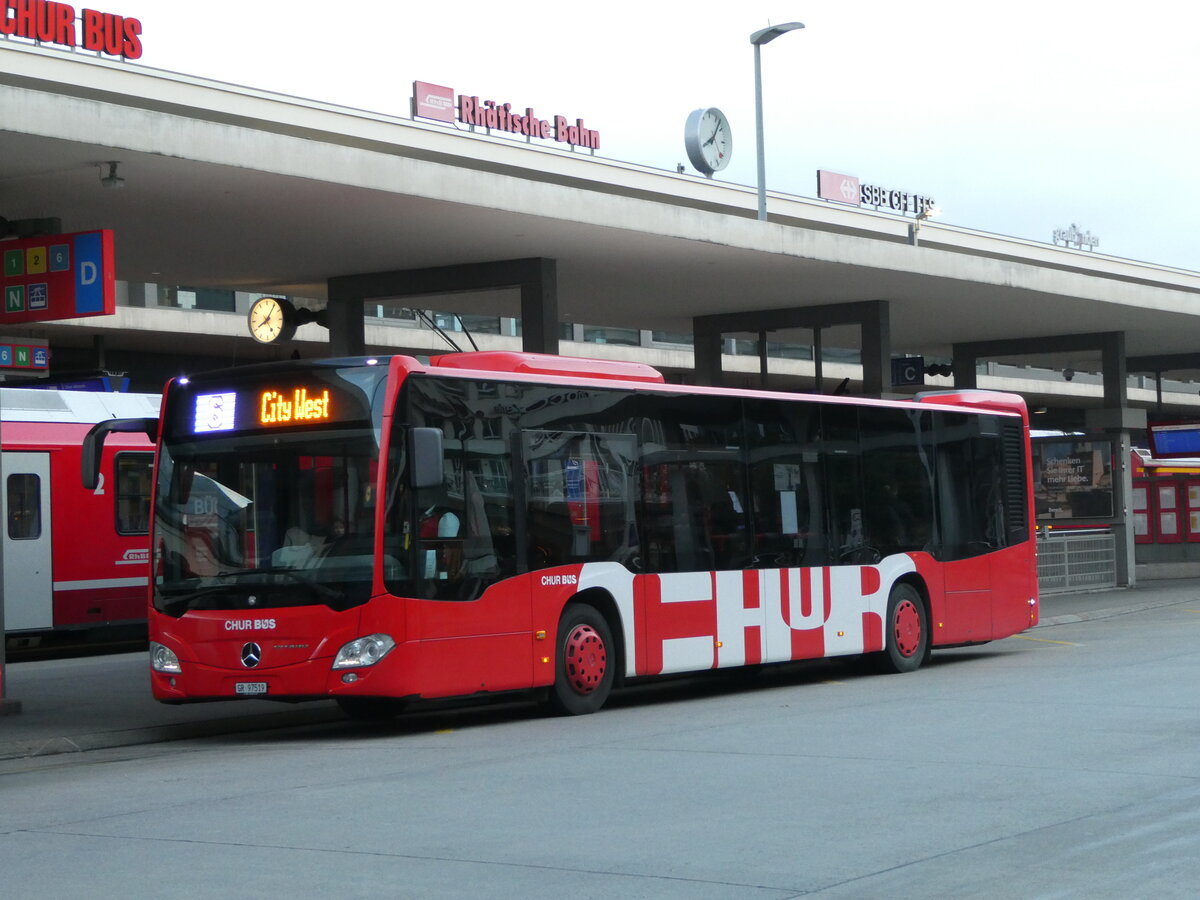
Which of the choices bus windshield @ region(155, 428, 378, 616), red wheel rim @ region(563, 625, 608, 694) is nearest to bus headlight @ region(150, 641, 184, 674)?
bus windshield @ region(155, 428, 378, 616)

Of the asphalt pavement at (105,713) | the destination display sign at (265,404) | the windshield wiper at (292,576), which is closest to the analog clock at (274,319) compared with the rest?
the asphalt pavement at (105,713)

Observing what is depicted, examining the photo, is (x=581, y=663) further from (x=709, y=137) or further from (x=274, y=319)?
(x=709, y=137)

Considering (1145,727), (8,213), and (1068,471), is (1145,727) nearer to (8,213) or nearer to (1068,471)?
(8,213)

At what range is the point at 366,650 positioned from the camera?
40.0ft

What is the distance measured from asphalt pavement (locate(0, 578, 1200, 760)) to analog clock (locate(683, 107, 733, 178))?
879 inches

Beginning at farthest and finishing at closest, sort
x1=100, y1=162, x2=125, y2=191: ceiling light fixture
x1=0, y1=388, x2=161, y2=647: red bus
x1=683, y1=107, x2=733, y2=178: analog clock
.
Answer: x1=683, y1=107, x2=733, y2=178: analog clock < x1=0, y1=388, x2=161, y2=647: red bus < x1=100, y1=162, x2=125, y2=191: ceiling light fixture

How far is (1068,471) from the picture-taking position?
33.3 meters

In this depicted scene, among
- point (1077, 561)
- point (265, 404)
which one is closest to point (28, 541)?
point (265, 404)

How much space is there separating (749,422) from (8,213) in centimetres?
873

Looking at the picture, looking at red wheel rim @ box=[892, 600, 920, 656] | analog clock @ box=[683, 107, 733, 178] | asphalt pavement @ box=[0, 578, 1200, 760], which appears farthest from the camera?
analog clock @ box=[683, 107, 733, 178]

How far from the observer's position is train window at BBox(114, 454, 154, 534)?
2261 cm

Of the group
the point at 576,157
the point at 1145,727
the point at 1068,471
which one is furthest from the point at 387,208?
the point at 576,157

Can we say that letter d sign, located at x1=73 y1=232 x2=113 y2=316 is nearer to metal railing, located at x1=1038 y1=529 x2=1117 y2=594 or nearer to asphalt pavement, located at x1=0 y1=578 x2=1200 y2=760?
asphalt pavement, located at x1=0 y1=578 x2=1200 y2=760

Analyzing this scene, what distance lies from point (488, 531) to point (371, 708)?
172 centimetres
